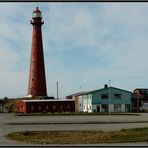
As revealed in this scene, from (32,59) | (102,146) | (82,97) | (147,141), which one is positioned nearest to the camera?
(102,146)

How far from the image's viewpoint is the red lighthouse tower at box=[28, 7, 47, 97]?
7998 cm

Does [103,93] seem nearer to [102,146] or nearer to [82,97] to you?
[82,97]

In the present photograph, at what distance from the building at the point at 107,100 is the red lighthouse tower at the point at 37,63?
9.19m

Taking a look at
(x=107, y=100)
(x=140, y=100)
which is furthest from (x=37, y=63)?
(x=140, y=100)

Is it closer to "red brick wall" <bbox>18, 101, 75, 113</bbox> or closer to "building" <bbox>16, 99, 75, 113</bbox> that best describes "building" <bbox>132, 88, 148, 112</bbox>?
"red brick wall" <bbox>18, 101, 75, 113</bbox>

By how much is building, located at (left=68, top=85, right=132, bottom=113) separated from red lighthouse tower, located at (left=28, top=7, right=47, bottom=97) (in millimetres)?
9188

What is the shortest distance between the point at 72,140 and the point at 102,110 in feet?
193

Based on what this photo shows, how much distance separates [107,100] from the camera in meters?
82.0

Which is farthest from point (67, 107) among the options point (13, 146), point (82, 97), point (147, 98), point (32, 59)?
point (13, 146)

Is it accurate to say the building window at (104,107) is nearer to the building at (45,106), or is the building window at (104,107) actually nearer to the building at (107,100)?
the building at (107,100)

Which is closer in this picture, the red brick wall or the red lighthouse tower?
the red lighthouse tower

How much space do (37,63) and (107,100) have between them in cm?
1537

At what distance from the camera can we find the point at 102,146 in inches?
→ 776

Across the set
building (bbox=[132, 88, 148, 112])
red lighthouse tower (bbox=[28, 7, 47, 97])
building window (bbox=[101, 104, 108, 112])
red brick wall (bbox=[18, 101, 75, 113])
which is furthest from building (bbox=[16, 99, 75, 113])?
building (bbox=[132, 88, 148, 112])
